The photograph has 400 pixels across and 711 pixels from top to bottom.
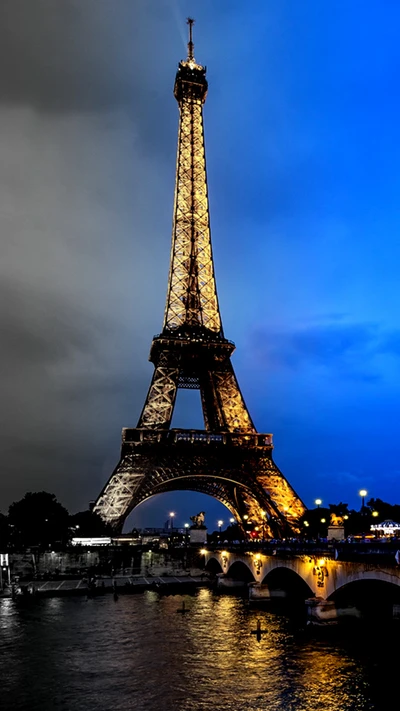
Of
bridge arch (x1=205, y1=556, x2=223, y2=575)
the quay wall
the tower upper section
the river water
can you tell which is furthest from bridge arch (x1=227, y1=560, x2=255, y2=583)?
the tower upper section

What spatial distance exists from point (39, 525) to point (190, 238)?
4982cm

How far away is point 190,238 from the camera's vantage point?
329ft

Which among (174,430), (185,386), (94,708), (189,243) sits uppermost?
(189,243)

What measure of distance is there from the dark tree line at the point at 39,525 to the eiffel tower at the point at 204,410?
12649 mm

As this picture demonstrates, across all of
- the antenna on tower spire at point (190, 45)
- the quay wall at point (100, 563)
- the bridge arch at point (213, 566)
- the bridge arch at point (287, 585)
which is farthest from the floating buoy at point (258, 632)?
the antenna on tower spire at point (190, 45)

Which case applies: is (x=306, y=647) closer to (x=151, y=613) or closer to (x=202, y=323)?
(x=151, y=613)

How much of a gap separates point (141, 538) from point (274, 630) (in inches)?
2112

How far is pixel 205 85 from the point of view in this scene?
366 ft

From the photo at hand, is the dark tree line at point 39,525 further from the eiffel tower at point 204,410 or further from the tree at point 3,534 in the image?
the eiffel tower at point 204,410

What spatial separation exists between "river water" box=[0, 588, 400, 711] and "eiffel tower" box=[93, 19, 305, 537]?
2865 centimetres

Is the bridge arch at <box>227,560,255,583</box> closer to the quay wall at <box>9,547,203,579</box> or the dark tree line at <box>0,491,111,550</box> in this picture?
the quay wall at <box>9,547,203,579</box>

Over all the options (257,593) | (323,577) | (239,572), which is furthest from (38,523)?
(323,577)

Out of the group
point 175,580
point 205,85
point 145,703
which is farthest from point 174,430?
point 205,85

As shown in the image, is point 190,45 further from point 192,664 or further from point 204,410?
point 192,664
